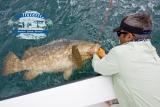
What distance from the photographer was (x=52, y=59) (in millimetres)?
2162

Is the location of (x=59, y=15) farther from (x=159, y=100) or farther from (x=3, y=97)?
(x=159, y=100)

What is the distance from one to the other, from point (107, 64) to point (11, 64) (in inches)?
19.5

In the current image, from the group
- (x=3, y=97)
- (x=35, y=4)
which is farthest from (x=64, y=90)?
(x=35, y=4)

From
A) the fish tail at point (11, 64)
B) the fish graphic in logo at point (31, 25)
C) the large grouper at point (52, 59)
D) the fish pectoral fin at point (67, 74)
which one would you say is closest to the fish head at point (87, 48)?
the large grouper at point (52, 59)

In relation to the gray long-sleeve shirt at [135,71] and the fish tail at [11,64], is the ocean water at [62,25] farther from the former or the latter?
the gray long-sleeve shirt at [135,71]

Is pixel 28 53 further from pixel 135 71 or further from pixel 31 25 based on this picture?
pixel 135 71

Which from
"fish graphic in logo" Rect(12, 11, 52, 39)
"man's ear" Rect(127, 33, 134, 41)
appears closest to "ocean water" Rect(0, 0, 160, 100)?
"fish graphic in logo" Rect(12, 11, 52, 39)

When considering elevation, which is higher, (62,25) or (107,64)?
(62,25)

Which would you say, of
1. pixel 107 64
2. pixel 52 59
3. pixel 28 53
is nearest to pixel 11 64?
pixel 28 53

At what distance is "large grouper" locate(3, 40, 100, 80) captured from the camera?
211 centimetres

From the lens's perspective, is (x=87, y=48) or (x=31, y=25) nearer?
(x=31, y=25)

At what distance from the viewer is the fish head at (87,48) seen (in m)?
2.22

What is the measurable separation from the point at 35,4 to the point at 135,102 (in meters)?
0.72

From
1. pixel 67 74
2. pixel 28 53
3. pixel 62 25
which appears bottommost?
pixel 67 74
